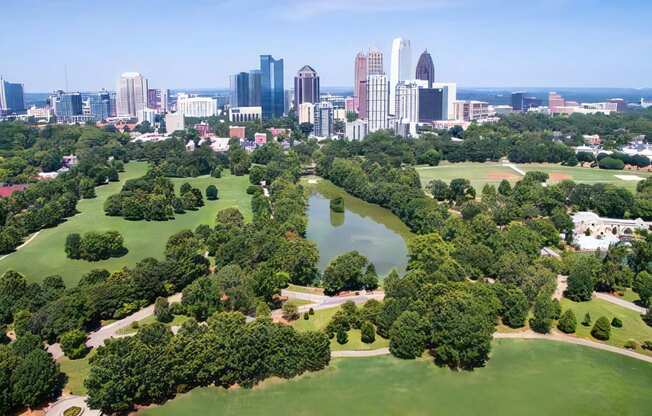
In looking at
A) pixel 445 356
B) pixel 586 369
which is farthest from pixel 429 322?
pixel 586 369

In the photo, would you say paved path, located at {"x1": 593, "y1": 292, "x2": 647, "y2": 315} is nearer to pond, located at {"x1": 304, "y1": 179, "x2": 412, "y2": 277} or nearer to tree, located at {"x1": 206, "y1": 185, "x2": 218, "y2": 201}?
pond, located at {"x1": 304, "y1": 179, "x2": 412, "y2": 277}

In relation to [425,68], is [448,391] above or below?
below

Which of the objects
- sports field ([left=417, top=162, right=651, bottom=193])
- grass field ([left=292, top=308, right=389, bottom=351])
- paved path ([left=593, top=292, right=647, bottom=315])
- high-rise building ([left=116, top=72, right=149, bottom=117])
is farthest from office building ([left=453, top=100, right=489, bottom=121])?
grass field ([left=292, top=308, right=389, bottom=351])

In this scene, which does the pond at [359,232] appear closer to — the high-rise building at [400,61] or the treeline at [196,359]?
the treeline at [196,359]

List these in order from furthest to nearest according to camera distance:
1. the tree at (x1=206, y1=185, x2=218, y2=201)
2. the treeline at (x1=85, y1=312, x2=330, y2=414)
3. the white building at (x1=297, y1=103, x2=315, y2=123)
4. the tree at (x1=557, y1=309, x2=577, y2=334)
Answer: the white building at (x1=297, y1=103, x2=315, y2=123), the tree at (x1=206, y1=185, x2=218, y2=201), the tree at (x1=557, y1=309, x2=577, y2=334), the treeline at (x1=85, y1=312, x2=330, y2=414)

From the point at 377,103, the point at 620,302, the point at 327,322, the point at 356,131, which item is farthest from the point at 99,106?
the point at 620,302

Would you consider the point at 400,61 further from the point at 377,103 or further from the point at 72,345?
the point at 72,345
